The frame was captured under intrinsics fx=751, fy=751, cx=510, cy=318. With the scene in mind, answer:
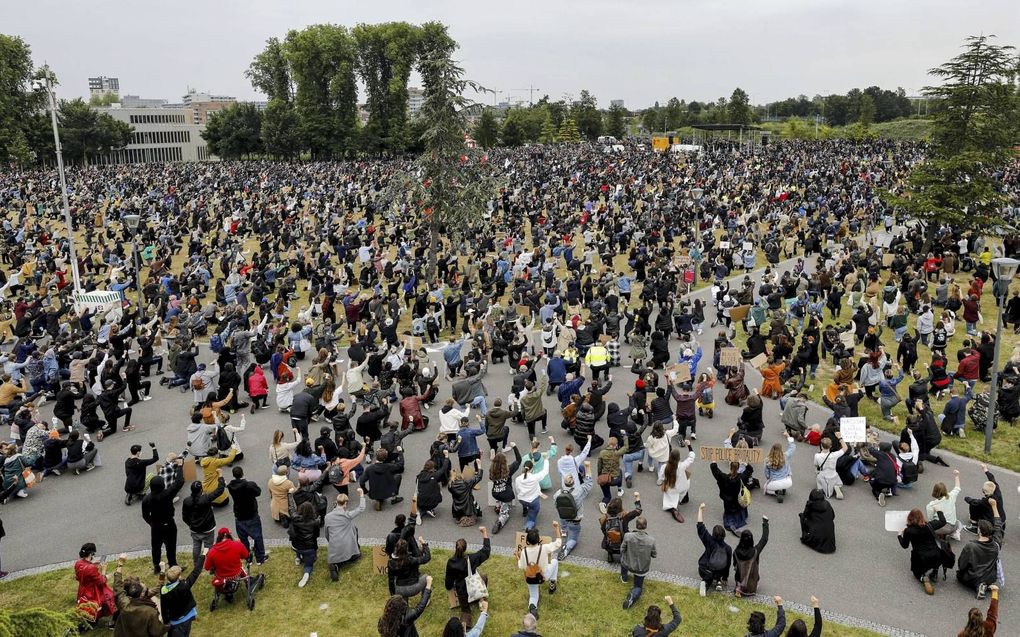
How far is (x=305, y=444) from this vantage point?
36.0ft

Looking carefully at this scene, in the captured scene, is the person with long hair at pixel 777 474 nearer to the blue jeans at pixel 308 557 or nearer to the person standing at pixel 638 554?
the person standing at pixel 638 554

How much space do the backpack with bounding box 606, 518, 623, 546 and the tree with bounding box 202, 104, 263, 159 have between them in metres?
81.1

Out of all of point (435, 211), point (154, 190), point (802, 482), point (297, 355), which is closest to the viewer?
point (802, 482)

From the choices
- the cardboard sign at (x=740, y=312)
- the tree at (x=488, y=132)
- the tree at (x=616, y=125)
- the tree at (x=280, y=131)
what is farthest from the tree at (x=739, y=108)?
the cardboard sign at (x=740, y=312)

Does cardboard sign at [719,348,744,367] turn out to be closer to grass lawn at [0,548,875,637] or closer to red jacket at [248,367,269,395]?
grass lawn at [0,548,875,637]

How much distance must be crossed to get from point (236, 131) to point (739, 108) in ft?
208

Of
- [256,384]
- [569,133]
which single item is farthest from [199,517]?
[569,133]

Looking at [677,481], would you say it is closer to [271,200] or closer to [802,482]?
[802,482]

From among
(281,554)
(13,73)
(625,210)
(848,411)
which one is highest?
(13,73)

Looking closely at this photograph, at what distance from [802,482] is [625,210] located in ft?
88.4

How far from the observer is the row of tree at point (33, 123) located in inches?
2682

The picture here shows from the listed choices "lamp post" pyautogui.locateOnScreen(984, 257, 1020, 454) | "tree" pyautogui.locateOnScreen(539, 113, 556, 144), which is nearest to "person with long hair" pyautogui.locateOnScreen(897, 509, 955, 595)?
"lamp post" pyautogui.locateOnScreen(984, 257, 1020, 454)

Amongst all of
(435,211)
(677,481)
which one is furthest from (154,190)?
(677,481)

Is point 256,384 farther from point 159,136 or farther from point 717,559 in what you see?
point 159,136
